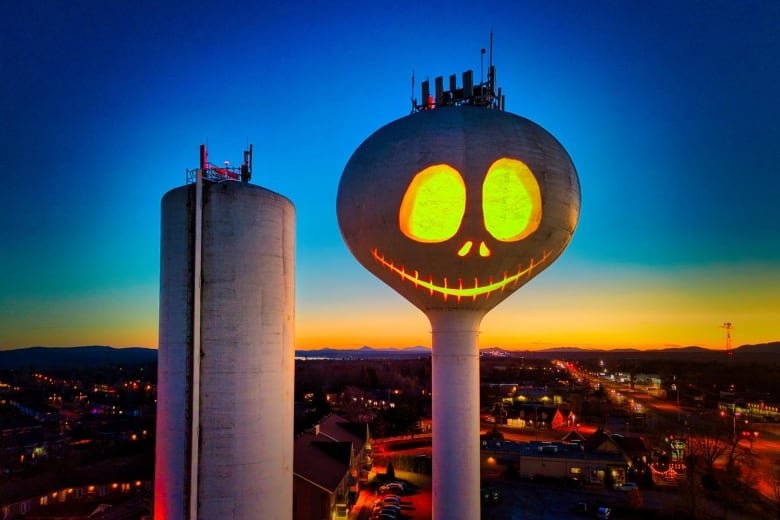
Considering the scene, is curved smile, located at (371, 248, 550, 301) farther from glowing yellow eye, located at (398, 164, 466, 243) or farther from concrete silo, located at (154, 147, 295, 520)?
concrete silo, located at (154, 147, 295, 520)

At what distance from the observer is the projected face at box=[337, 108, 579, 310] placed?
15.2 m

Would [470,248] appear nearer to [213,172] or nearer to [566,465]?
[213,172]

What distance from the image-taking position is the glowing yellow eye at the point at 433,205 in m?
15.2

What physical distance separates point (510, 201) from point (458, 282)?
2.90m

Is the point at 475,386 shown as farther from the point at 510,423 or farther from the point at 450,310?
the point at 510,423

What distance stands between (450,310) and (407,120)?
6.07m

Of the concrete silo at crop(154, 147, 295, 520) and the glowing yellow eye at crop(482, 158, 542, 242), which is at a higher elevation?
the glowing yellow eye at crop(482, 158, 542, 242)

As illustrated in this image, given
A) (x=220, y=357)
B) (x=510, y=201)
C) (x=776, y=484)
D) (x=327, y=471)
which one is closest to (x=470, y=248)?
(x=510, y=201)

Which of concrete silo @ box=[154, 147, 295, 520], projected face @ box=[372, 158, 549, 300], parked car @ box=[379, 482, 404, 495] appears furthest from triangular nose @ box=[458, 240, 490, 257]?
parked car @ box=[379, 482, 404, 495]

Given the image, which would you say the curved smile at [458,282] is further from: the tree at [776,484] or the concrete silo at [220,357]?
the tree at [776,484]

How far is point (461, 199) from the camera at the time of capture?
15109 millimetres

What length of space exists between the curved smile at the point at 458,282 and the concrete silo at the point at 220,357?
3782mm

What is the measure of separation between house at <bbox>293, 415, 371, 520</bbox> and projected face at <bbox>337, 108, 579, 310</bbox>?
11.6m

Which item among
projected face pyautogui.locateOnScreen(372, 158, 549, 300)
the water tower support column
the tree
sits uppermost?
projected face pyautogui.locateOnScreen(372, 158, 549, 300)
